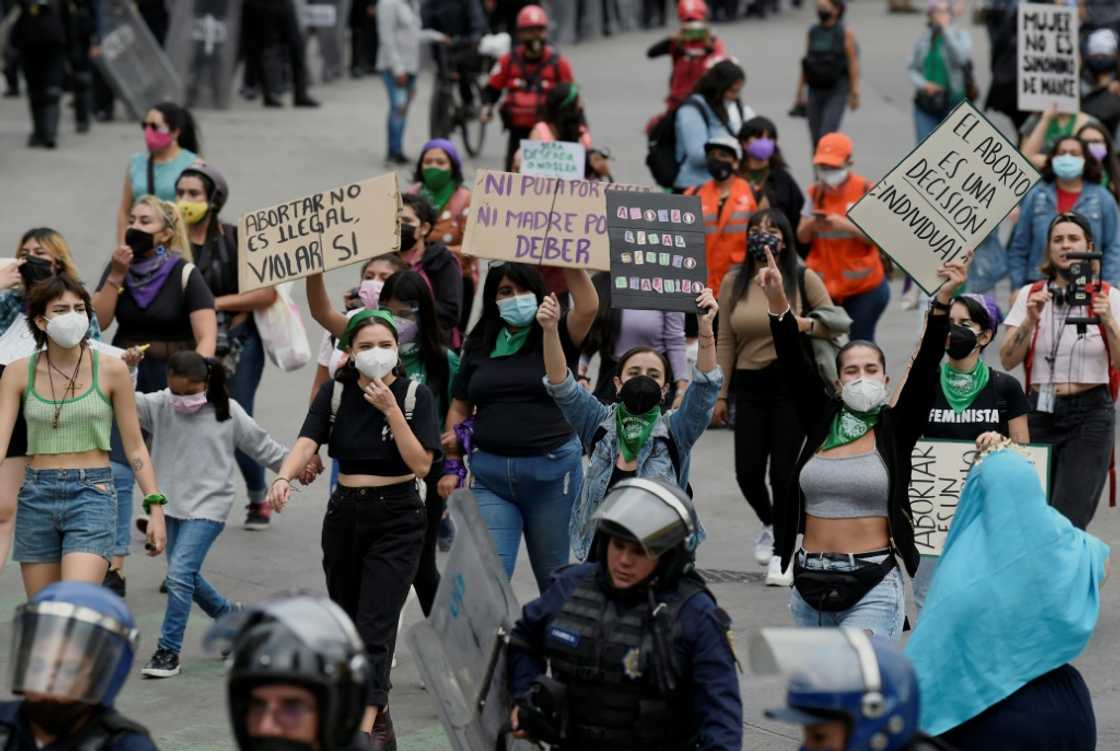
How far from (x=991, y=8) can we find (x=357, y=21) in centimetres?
752

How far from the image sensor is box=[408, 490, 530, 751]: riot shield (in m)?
5.50

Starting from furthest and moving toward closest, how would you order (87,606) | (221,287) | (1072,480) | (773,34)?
(773,34), (221,287), (1072,480), (87,606)

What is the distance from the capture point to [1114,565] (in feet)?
34.3

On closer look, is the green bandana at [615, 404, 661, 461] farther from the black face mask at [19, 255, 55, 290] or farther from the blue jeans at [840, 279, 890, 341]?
the blue jeans at [840, 279, 890, 341]

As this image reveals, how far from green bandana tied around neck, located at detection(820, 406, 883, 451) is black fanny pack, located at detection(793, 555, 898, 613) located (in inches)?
17.2

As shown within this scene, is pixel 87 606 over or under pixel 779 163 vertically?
over

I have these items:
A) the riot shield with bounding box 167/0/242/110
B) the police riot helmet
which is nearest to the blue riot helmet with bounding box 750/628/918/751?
the police riot helmet

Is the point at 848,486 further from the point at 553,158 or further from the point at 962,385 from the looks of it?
the point at 553,158

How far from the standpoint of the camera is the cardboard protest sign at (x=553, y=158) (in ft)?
40.5

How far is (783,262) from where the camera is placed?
975cm

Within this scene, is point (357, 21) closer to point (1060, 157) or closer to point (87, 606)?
point (1060, 157)

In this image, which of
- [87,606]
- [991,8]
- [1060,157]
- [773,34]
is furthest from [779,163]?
[773,34]

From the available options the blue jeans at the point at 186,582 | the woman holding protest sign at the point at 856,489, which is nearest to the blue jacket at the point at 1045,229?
the woman holding protest sign at the point at 856,489

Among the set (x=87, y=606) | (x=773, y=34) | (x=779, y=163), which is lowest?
(x=773, y=34)
